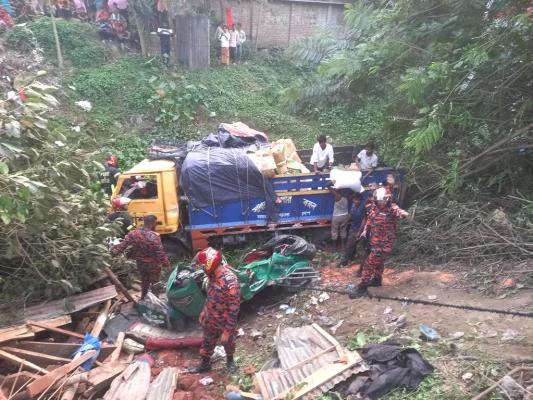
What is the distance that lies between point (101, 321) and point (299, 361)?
9.05ft

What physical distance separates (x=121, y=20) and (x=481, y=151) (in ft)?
46.2

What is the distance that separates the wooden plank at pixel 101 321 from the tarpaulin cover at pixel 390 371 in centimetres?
324

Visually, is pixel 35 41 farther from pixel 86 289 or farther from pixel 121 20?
pixel 86 289

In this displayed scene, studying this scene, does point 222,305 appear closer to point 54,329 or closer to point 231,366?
point 231,366

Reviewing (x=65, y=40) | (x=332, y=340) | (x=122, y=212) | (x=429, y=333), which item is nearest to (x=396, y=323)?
(x=429, y=333)

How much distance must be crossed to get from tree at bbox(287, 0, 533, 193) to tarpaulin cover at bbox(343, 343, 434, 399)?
246 cm

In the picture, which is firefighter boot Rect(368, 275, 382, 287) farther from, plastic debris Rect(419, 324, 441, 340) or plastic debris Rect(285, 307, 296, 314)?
plastic debris Rect(419, 324, 441, 340)

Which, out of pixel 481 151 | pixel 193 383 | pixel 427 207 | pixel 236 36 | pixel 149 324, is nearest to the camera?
pixel 193 383

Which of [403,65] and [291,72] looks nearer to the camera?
[403,65]

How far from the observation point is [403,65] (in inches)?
256

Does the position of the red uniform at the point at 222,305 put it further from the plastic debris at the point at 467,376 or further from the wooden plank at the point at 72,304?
the plastic debris at the point at 467,376

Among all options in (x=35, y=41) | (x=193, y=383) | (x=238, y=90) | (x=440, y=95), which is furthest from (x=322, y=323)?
(x=35, y=41)

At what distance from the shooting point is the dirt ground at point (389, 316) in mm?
4129

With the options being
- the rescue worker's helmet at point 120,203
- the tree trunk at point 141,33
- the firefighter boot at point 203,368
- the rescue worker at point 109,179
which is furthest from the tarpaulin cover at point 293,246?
the tree trunk at point 141,33
